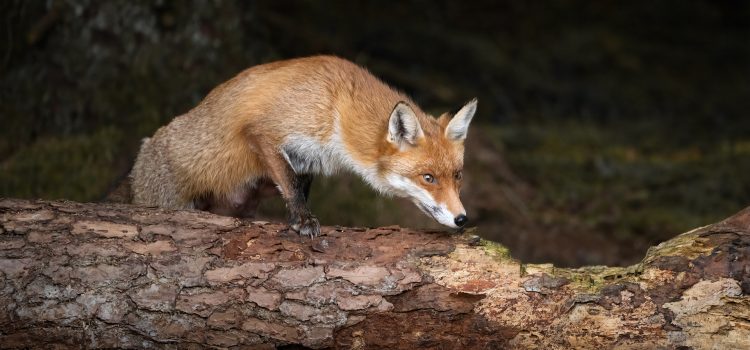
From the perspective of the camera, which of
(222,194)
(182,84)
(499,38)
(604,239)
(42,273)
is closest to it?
(42,273)

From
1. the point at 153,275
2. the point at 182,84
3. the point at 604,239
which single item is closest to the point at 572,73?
the point at 604,239

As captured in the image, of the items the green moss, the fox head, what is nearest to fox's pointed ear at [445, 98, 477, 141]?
the fox head

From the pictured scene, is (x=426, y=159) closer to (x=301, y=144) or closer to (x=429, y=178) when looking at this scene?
(x=429, y=178)

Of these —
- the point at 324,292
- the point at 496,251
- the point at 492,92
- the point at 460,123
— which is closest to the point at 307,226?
the point at 324,292

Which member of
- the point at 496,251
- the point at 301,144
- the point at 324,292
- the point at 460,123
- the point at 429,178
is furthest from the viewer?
the point at 301,144

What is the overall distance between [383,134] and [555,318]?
1670 millimetres

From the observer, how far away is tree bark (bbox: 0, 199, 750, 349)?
12.8ft

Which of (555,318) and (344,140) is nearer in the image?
(555,318)

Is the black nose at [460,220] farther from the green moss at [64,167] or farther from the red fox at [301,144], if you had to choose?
the green moss at [64,167]

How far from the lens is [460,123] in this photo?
5.04m

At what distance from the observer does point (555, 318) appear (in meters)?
4.05

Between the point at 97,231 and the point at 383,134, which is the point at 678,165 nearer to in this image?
the point at 383,134

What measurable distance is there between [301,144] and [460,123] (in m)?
1.05

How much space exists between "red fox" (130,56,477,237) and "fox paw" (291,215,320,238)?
1 cm
